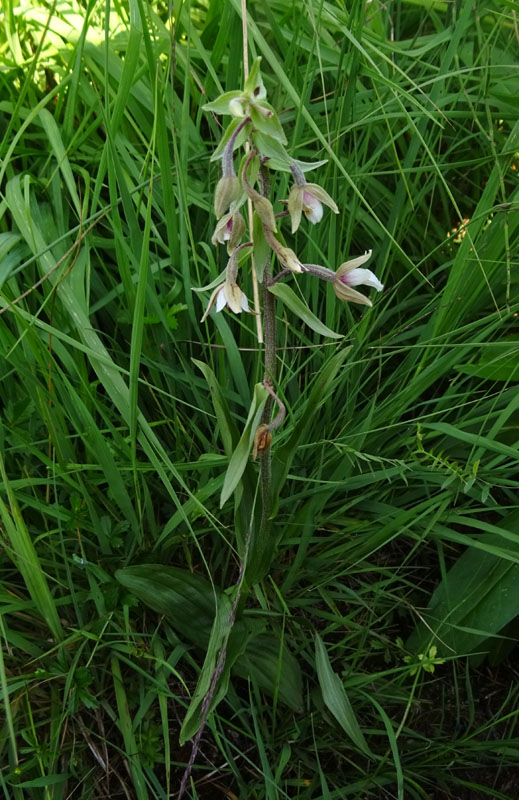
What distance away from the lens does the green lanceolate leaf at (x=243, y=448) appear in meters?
0.93

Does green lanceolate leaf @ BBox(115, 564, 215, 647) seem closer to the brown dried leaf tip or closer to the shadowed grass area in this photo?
the shadowed grass area

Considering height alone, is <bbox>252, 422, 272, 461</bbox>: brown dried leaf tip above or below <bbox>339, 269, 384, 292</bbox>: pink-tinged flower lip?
below

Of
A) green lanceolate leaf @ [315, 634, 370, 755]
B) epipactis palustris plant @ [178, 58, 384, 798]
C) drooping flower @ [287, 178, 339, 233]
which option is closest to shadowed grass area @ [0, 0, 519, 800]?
green lanceolate leaf @ [315, 634, 370, 755]

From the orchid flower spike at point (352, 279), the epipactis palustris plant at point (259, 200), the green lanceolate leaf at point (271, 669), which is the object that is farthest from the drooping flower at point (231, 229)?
the green lanceolate leaf at point (271, 669)

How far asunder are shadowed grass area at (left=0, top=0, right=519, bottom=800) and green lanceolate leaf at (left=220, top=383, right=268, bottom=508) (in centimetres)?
9

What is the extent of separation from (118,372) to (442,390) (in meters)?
0.62

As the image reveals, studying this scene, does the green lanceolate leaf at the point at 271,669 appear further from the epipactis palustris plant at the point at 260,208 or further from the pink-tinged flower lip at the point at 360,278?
the pink-tinged flower lip at the point at 360,278

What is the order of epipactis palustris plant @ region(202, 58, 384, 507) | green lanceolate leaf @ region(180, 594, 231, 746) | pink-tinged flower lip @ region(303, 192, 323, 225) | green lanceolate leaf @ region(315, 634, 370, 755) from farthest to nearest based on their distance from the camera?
green lanceolate leaf @ region(315, 634, 370, 755) < green lanceolate leaf @ region(180, 594, 231, 746) < pink-tinged flower lip @ region(303, 192, 323, 225) < epipactis palustris plant @ region(202, 58, 384, 507)

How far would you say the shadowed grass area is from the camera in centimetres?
116

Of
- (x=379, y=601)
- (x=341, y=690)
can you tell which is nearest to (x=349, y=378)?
Result: (x=379, y=601)

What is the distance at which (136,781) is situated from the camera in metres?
1.11

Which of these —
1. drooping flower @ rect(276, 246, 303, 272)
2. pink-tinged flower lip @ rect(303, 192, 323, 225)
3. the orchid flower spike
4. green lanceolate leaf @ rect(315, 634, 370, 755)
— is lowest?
green lanceolate leaf @ rect(315, 634, 370, 755)

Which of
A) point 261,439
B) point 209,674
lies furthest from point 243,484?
point 209,674

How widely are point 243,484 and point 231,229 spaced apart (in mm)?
401
